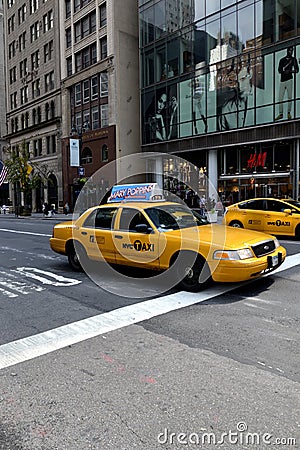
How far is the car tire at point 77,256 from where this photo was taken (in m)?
8.56

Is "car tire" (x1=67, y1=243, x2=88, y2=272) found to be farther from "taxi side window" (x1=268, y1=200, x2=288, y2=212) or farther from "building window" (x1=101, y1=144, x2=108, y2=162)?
"building window" (x1=101, y1=144, x2=108, y2=162)

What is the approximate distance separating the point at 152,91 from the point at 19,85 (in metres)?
28.6

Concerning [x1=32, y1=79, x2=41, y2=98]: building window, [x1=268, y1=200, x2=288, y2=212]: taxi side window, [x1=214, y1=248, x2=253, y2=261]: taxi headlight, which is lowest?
[x1=214, y1=248, x2=253, y2=261]: taxi headlight

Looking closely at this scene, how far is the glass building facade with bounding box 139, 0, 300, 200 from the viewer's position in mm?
25641

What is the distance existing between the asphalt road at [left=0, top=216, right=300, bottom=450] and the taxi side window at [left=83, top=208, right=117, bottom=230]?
1.77 meters

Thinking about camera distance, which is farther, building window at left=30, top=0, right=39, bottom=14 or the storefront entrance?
building window at left=30, top=0, right=39, bottom=14

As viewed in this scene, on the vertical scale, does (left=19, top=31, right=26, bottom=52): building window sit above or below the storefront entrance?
above

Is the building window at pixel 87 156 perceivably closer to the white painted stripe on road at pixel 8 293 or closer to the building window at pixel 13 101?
the building window at pixel 13 101

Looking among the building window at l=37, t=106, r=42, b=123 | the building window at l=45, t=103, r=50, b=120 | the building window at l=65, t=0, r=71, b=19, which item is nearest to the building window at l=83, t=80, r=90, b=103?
the building window at l=45, t=103, r=50, b=120

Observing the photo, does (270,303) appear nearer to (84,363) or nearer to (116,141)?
(84,363)

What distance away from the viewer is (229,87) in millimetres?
28156

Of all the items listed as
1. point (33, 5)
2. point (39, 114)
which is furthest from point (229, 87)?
point (33, 5)

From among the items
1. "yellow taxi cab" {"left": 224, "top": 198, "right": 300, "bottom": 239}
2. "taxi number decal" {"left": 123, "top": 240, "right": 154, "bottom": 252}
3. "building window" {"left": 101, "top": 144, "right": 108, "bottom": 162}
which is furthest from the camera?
"building window" {"left": 101, "top": 144, "right": 108, "bottom": 162}

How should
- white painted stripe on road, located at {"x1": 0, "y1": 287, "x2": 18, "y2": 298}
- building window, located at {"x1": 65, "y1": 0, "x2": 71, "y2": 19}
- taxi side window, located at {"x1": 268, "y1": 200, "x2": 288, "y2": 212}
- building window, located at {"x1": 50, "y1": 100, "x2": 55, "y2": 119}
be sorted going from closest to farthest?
white painted stripe on road, located at {"x1": 0, "y1": 287, "x2": 18, "y2": 298} → taxi side window, located at {"x1": 268, "y1": 200, "x2": 288, "y2": 212} → building window, located at {"x1": 65, "y1": 0, "x2": 71, "y2": 19} → building window, located at {"x1": 50, "y1": 100, "x2": 55, "y2": 119}
